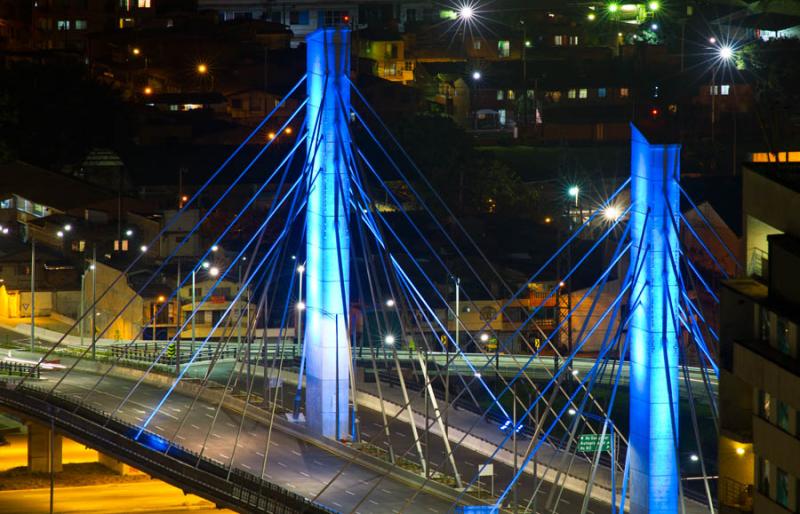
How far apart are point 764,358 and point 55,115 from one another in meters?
86.2

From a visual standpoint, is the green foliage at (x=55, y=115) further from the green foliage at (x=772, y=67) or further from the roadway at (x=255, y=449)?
the roadway at (x=255, y=449)

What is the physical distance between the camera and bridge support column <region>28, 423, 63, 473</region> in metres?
66.9

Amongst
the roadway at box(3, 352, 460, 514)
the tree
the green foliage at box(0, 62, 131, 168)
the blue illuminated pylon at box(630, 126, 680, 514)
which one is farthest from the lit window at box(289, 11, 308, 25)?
the blue illuminated pylon at box(630, 126, 680, 514)

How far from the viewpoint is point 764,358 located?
32.9 m

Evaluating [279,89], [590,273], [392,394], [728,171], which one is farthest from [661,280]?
[279,89]

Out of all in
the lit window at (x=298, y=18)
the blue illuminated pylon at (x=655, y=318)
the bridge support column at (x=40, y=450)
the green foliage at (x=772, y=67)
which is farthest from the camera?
the lit window at (x=298, y=18)

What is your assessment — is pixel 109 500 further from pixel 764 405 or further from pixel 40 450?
pixel 764 405

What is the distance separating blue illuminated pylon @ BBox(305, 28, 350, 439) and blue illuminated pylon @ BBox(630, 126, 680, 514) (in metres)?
13.1

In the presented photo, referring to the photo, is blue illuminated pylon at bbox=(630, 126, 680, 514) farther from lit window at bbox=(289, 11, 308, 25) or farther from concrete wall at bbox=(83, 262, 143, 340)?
lit window at bbox=(289, 11, 308, 25)

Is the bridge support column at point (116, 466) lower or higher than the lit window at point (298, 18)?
lower

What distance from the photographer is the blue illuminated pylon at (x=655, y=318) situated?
4819 cm

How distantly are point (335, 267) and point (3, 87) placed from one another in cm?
6080

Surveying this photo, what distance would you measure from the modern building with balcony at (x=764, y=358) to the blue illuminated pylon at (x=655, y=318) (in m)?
12.4

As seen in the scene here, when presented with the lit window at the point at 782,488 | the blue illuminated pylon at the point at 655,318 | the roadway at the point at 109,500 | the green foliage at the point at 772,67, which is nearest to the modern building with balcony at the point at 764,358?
the lit window at the point at 782,488
